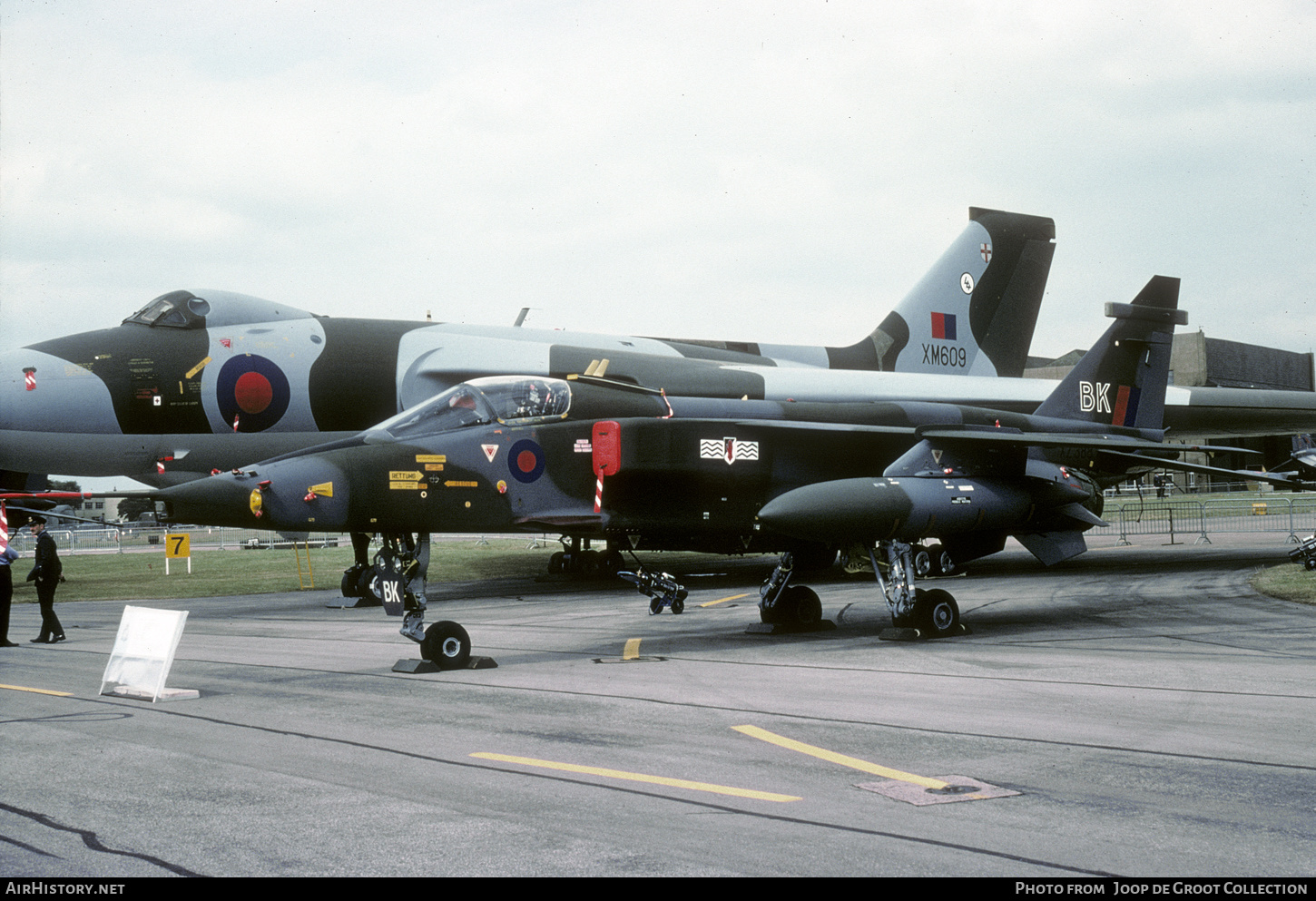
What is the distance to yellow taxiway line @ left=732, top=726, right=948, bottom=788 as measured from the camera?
5.98 metres

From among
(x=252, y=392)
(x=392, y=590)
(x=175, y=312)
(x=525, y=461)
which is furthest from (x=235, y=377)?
(x=392, y=590)

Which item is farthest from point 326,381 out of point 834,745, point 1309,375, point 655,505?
point 1309,375

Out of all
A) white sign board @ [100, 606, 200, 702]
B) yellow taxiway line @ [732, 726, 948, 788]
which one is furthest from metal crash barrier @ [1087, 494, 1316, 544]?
white sign board @ [100, 606, 200, 702]

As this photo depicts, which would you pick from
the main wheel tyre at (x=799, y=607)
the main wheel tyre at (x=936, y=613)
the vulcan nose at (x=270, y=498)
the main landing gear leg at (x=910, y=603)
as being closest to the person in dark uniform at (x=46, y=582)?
the vulcan nose at (x=270, y=498)

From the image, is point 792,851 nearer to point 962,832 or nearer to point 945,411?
point 962,832

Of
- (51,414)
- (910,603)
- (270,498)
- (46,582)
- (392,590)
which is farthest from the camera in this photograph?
(51,414)

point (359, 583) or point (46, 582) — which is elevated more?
point (46, 582)

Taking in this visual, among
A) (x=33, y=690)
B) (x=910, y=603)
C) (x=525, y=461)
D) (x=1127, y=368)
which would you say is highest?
(x=1127, y=368)

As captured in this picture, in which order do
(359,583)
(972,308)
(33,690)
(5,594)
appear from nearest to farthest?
(33,690), (5,594), (359,583), (972,308)

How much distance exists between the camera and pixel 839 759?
659 centimetres

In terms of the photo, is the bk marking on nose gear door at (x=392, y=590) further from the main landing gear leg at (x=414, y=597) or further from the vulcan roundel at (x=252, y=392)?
the vulcan roundel at (x=252, y=392)

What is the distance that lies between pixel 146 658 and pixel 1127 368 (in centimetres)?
1401

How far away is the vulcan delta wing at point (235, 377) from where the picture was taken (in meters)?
17.8

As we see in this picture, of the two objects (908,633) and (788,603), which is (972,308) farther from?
(908,633)
